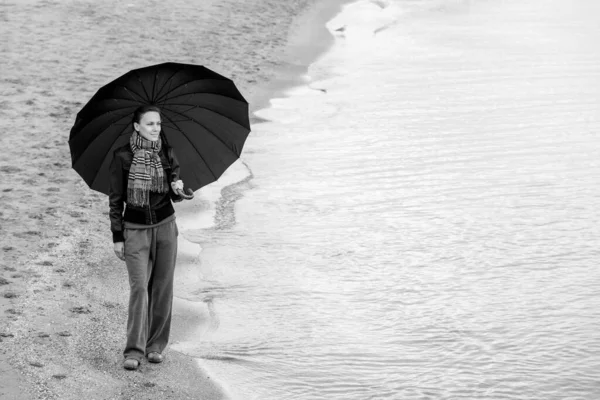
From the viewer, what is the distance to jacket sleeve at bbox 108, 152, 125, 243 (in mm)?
5895

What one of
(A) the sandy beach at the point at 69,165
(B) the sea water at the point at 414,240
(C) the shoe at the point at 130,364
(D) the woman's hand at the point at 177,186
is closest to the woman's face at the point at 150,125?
(D) the woman's hand at the point at 177,186

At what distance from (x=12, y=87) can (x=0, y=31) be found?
309cm

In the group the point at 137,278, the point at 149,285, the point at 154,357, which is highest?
the point at 137,278

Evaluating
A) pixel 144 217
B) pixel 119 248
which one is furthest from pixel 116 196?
pixel 119 248

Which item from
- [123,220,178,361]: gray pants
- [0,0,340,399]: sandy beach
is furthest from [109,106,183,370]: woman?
[0,0,340,399]: sandy beach

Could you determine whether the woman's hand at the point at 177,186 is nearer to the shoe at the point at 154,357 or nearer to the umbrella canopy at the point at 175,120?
the umbrella canopy at the point at 175,120

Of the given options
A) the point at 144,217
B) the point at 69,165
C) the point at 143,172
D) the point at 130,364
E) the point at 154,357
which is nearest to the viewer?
the point at 143,172

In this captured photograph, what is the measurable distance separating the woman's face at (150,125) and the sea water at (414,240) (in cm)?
168

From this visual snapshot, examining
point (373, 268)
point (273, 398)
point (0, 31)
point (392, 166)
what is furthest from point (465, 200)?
point (0, 31)

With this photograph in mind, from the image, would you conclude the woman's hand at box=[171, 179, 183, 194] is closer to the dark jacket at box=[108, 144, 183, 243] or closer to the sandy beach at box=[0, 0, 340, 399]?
the dark jacket at box=[108, 144, 183, 243]

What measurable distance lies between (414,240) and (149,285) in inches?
142

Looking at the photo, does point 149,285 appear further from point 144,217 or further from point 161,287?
point 144,217

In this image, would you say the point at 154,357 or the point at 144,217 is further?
the point at 154,357

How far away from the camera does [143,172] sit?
584 centimetres
